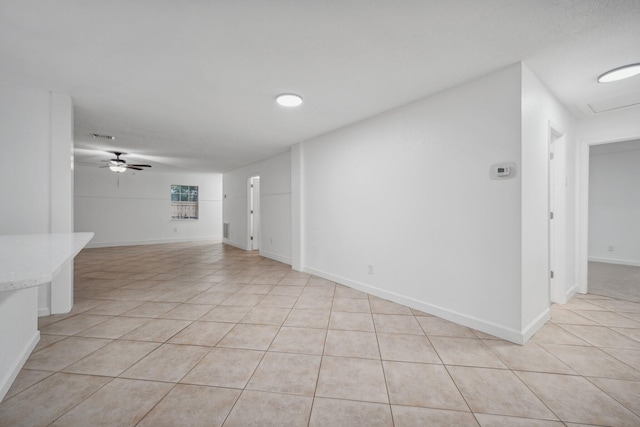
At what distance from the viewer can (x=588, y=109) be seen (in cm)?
318

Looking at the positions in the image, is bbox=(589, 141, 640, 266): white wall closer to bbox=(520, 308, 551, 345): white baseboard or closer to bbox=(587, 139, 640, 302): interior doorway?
bbox=(587, 139, 640, 302): interior doorway

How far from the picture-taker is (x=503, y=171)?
2.25 m

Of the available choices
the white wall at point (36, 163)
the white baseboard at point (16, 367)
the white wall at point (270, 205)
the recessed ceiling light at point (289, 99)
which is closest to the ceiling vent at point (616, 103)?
the recessed ceiling light at point (289, 99)

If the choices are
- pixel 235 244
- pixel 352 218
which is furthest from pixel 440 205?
pixel 235 244

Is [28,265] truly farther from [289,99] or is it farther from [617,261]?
[617,261]

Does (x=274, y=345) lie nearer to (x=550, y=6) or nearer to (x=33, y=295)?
(x=33, y=295)

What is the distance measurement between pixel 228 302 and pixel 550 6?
12.8ft

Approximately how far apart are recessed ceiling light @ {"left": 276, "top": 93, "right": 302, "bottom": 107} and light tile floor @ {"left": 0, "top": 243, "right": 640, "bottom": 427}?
2401mm

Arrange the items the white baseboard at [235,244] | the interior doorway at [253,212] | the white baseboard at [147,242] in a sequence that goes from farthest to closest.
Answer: the white baseboard at [147,242]
the white baseboard at [235,244]
the interior doorway at [253,212]

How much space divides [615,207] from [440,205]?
5453 mm

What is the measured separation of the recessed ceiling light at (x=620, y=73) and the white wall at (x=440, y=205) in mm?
962

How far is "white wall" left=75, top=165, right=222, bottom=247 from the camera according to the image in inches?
304

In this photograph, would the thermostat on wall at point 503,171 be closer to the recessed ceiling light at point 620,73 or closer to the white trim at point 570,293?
the recessed ceiling light at point 620,73

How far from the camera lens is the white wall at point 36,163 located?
2.61m
